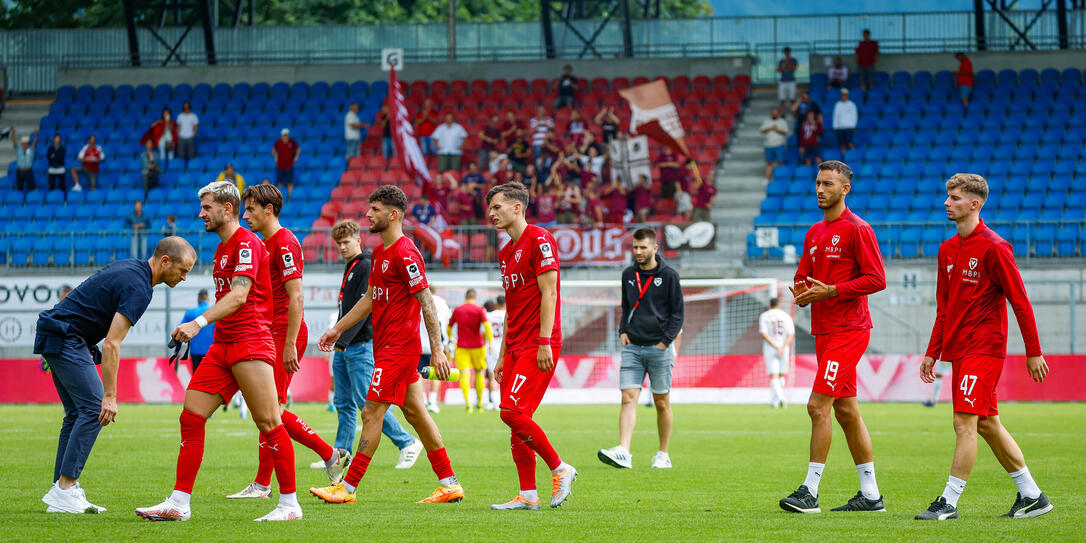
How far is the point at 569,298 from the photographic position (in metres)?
25.0

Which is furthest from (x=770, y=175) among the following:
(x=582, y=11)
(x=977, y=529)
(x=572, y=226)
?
(x=977, y=529)

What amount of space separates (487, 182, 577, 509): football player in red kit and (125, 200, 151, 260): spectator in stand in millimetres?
18163

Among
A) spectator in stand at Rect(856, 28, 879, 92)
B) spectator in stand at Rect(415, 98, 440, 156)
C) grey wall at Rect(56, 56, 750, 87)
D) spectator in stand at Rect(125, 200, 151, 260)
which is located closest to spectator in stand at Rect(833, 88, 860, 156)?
spectator in stand at Rect(856, 28, 879, 92)

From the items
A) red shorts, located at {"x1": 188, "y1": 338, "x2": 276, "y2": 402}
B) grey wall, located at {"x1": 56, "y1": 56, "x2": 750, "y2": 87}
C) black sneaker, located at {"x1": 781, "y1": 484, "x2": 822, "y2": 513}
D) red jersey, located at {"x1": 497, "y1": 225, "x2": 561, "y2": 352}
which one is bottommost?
black sneaker, located at {"x1": 781, "y1": 484, "x2": 822, "y2": 513}

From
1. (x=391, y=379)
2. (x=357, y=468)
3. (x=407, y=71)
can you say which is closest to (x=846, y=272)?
(x=391, y=379)

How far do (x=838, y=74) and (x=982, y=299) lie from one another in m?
24.9

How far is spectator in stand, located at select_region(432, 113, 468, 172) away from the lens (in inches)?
1187

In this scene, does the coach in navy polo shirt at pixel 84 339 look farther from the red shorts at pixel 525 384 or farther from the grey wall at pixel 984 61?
the grey wall at pixel 984 61

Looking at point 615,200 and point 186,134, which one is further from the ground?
point 186,134

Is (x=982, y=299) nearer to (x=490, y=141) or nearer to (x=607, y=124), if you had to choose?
(x=607, y=124)

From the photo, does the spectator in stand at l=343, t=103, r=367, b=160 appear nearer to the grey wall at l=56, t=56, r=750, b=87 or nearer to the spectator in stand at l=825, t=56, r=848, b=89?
the grey wall at l=56, t=56, r=750, b=87

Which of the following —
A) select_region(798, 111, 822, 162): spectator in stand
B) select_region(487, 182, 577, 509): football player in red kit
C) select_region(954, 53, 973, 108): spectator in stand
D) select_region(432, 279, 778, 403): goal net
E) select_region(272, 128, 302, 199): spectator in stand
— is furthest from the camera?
select_region(954, 53, 973, 108): spectator in stand

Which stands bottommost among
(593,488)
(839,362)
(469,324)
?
(469,324)

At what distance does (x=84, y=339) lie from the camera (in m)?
8.30
